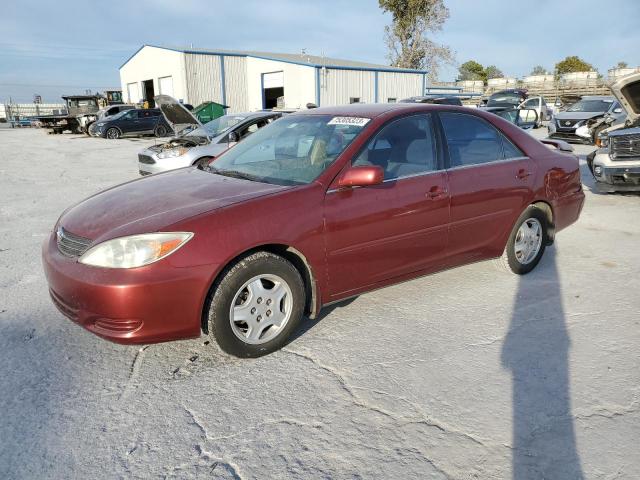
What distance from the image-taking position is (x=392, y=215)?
3441 mm

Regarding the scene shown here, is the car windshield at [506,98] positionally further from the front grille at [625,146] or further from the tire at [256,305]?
the tire at [256,305]

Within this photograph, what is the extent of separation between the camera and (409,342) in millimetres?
3303

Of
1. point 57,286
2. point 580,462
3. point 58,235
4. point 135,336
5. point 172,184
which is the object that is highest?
point 172,184

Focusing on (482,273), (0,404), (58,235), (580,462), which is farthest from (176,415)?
(482,273)

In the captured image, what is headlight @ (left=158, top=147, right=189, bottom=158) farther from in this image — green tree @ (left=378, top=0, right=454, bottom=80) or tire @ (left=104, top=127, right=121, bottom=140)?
green tree @ (left=378, top=0, right=454, bottom=80)

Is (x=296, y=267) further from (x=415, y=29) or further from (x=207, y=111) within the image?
(x=415, y=29)

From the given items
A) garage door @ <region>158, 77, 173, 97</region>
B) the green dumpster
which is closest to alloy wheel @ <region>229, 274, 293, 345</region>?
the green dumpster

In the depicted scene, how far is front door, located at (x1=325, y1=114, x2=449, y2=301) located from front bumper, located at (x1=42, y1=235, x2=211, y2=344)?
0.92 meters

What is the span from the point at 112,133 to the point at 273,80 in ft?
43.2

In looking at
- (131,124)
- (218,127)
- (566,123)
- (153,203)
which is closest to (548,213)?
(153,203)

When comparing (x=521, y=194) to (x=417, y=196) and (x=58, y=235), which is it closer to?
(x=417, y=196)

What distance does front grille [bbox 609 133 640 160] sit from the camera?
761 cm

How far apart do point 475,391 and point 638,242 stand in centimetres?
414

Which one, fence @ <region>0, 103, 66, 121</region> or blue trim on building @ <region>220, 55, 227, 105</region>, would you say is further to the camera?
fence @ <region>0, 103, 66, 121</region>
